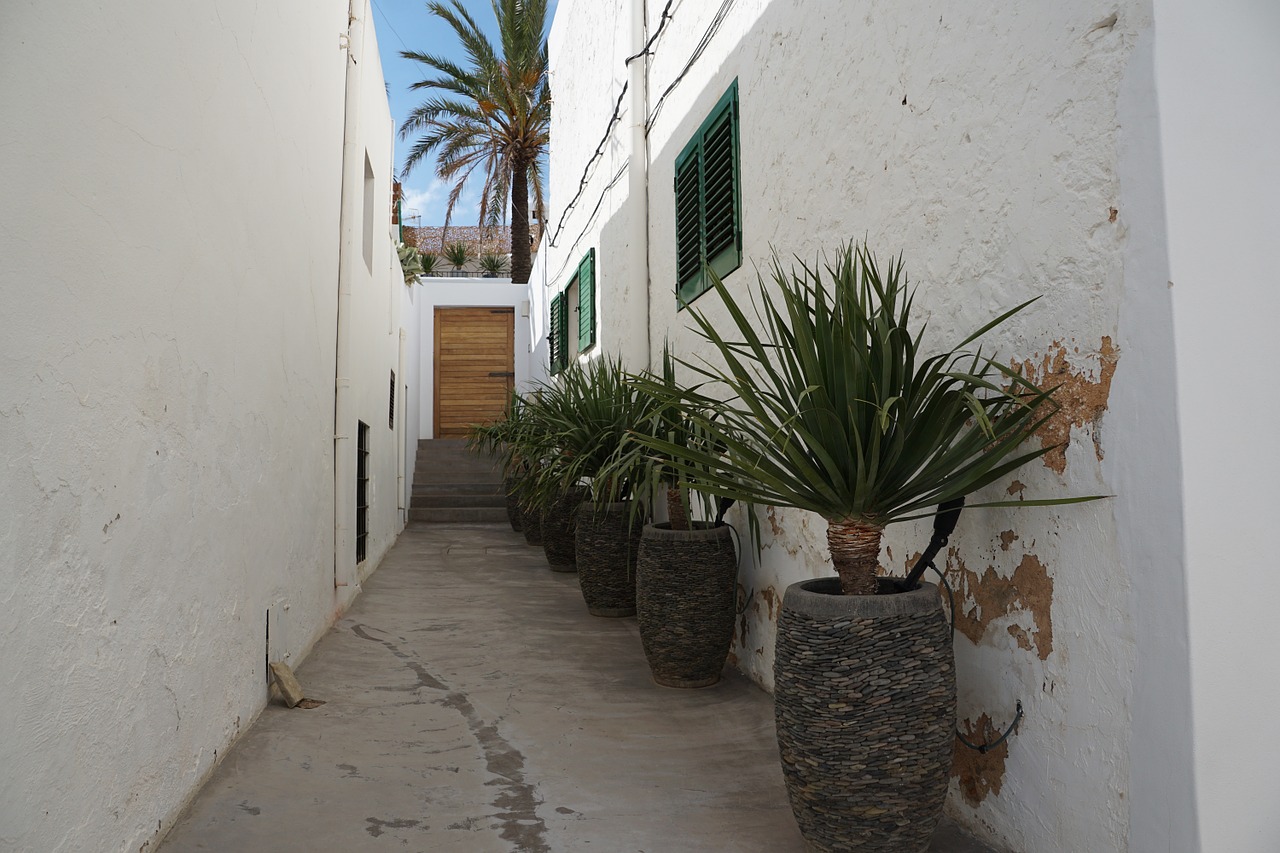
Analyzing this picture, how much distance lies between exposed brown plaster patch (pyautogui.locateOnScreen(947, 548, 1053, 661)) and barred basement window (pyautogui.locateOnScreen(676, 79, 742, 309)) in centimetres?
185

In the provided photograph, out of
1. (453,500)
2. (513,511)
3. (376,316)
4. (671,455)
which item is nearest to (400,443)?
(513,511)

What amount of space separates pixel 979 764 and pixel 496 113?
1185 cm

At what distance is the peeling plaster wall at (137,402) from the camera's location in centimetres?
144

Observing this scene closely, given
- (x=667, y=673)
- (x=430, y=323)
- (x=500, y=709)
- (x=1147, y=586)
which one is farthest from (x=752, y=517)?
(x=430, y=323)

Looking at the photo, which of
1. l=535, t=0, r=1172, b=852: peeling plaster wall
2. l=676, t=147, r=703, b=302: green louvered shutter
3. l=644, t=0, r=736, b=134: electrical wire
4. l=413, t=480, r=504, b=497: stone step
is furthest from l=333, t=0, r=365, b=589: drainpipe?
l=413, t=480, r=504, b=497: stone step

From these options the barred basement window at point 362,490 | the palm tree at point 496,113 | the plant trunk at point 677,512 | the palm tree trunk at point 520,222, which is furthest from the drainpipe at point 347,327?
the palm tree trunk at point 520,222

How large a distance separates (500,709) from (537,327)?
834 centimetres

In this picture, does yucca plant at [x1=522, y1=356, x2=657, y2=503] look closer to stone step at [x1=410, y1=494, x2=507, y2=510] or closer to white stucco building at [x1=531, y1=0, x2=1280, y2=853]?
white stucco building at [x1=531, y1=0, x2=1280, y2=853]

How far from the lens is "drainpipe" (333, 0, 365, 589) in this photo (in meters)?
4.64

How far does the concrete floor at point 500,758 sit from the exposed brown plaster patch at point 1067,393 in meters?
0.95

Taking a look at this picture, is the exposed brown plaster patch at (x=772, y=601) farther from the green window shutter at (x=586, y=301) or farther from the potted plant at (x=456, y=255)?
the potted plant at (x=456, y=255)

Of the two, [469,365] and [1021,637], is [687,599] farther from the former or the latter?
[469,365]

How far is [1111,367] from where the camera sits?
1578 millimetres

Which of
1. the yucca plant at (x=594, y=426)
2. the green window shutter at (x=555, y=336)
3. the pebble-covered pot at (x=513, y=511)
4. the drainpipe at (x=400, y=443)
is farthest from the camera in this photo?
the drainpipe at (x=400, y=443)
